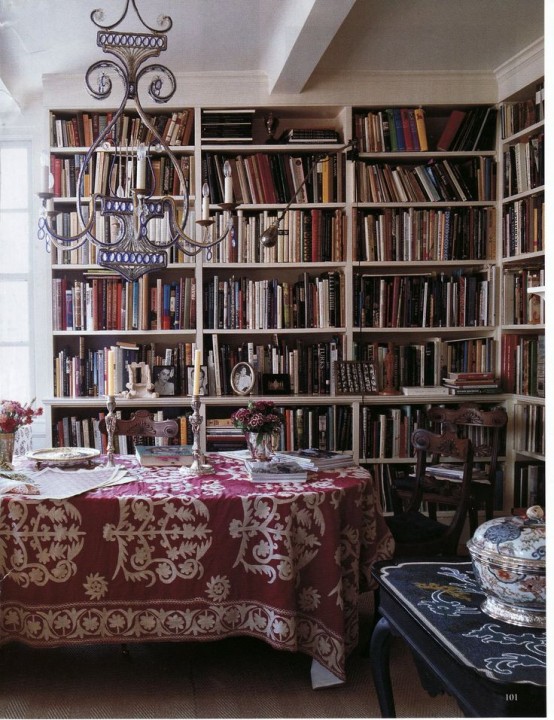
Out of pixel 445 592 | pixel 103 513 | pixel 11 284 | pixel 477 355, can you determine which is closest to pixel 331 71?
pixel 477 355

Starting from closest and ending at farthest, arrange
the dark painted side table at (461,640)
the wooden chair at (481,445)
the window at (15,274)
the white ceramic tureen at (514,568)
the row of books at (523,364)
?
the dark painted side table at (461,640)
the white ceramic tureen at (514,568)
the wooden chair at (481,445)
the row of books at (523,364)
the window at (15,274)

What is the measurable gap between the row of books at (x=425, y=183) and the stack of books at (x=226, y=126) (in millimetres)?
682

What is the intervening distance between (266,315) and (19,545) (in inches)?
86.7

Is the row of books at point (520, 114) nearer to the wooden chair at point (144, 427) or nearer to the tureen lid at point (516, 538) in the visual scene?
the wooden chair at point (144, 427)

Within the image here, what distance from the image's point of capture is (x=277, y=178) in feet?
13.9

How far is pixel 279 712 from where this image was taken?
229 cm

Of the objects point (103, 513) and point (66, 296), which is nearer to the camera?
point (103, 513)

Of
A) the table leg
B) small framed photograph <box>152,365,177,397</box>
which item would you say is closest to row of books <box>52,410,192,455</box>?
small framed photograph <box>152,365,177,397</box>

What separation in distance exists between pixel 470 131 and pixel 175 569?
3.08 meters

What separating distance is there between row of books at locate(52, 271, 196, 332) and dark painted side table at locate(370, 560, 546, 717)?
9.68 ft

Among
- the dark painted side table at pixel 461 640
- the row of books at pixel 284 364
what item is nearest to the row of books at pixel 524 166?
the row of books at pixel 284 364

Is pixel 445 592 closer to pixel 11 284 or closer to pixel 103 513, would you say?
pixel 103 513

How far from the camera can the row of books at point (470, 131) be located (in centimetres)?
419

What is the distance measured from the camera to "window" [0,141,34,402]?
4.44m
